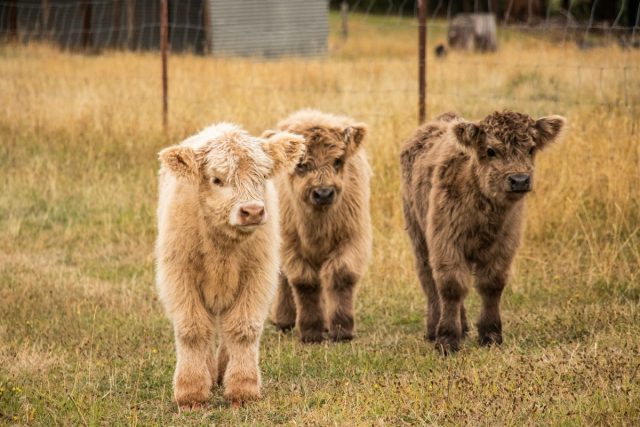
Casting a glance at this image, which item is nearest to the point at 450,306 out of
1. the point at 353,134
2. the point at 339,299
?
the point at 339,299

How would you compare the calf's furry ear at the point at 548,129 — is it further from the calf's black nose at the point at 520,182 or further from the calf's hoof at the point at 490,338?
the calf's hoof at the point at 490,338

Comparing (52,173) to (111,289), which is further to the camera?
(52,173)

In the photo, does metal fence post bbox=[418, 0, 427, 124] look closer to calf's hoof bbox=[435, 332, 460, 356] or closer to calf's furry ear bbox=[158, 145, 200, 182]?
calf's hoof bbox=[435, 332, 460, 356]

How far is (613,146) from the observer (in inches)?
416

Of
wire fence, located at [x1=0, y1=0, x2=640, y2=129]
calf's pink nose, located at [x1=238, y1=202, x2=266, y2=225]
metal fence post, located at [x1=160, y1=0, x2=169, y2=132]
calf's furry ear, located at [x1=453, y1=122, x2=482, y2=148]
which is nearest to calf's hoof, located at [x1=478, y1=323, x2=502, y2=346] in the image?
calf's furry ear, located at [x1=453, y1=122, x2=482, y2=148]

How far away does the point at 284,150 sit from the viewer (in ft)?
20.8

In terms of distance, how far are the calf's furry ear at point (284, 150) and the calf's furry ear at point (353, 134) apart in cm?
147

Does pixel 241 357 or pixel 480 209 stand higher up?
pixel 480 209

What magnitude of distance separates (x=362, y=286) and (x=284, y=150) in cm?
335

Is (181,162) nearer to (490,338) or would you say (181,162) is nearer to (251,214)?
(251,214)

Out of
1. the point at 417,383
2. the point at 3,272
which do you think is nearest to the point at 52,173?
the point at 3,272

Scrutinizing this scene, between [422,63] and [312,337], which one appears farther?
[422,63]

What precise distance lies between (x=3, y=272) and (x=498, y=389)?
5.48 metres

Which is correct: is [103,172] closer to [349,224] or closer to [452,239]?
[349,224]
